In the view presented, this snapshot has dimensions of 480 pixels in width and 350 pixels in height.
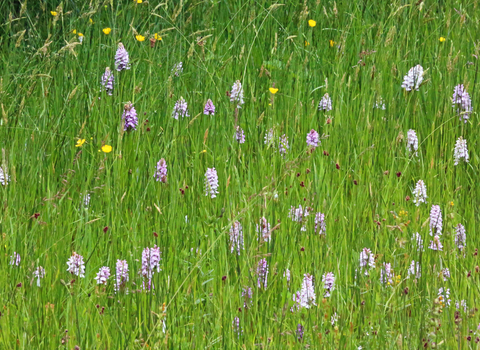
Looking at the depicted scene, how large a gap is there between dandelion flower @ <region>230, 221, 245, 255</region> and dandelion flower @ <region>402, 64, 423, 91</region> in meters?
1.48

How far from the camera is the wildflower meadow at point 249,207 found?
1.92 meters

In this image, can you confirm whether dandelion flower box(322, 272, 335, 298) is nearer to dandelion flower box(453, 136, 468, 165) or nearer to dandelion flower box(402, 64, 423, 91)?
dandelion flower box(453, 136, 468, 165)

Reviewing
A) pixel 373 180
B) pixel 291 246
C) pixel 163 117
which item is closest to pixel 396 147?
pixel 373 180

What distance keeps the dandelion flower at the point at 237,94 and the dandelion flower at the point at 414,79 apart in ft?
2.65

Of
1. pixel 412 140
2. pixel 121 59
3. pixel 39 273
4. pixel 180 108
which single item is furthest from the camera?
pixel 121 59

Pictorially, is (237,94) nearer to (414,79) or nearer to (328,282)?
(414,79)

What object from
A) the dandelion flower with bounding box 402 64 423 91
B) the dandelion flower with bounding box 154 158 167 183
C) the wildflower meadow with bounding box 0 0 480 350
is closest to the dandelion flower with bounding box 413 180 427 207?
the wildflower meadow with bounding box 0 0 480 350

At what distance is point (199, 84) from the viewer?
3.76 meters

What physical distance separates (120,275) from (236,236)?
41 cm

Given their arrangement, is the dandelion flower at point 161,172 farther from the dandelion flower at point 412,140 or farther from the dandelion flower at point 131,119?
the dandelion flower at point 412,140

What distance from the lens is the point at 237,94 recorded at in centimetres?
329

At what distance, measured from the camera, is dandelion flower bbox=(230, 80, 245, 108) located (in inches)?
129

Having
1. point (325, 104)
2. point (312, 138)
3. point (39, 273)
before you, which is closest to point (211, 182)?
point (312, 138)

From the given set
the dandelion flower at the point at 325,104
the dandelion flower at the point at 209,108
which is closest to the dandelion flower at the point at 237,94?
the dandelion flower at the point at 209,108
